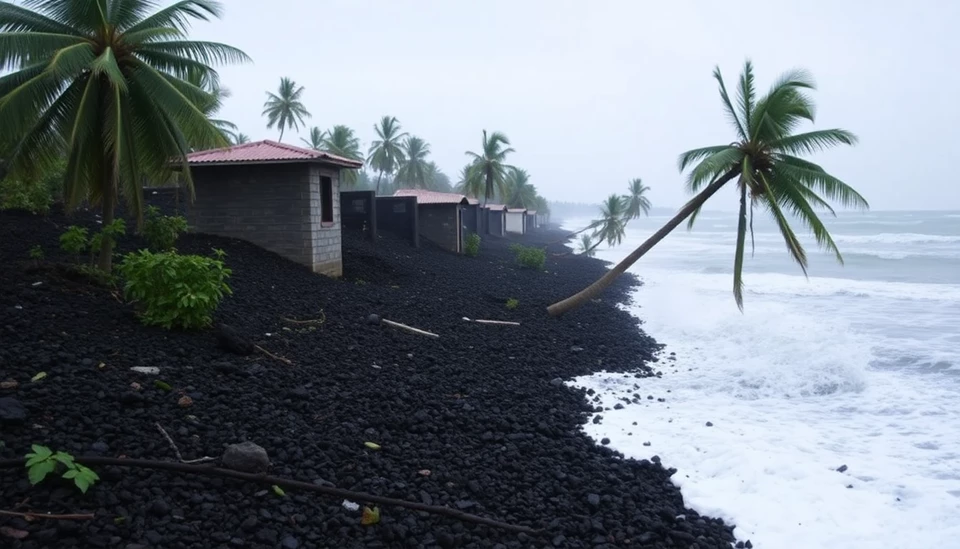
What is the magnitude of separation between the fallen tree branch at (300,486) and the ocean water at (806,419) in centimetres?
232

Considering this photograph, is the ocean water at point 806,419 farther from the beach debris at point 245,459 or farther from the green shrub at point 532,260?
the green shrub at point 532,260

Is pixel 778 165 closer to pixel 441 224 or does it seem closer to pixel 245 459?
pixel 245 459

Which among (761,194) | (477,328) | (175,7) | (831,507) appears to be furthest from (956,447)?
(175,7)

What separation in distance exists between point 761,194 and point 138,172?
11.4 metres

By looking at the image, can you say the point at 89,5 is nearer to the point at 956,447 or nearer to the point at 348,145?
the point at 956,447

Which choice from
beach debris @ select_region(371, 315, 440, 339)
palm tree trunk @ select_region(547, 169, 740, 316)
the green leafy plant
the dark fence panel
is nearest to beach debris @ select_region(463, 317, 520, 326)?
palm tree trunk @ select_region(547, 169, 740, 316)

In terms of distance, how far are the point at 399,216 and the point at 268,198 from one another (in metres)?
11.4

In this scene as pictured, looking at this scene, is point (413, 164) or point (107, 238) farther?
point (413, 164)

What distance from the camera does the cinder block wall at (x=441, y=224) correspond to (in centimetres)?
2703

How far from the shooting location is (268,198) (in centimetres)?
1370

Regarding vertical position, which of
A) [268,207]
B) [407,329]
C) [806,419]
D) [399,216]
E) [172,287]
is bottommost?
[806,419]

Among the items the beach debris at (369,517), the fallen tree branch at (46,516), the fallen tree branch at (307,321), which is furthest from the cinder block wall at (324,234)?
the fallen tree branch at (46,516)

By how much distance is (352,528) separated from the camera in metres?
4.32

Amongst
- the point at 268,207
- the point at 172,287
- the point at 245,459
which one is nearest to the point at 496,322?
the point at 268,207
